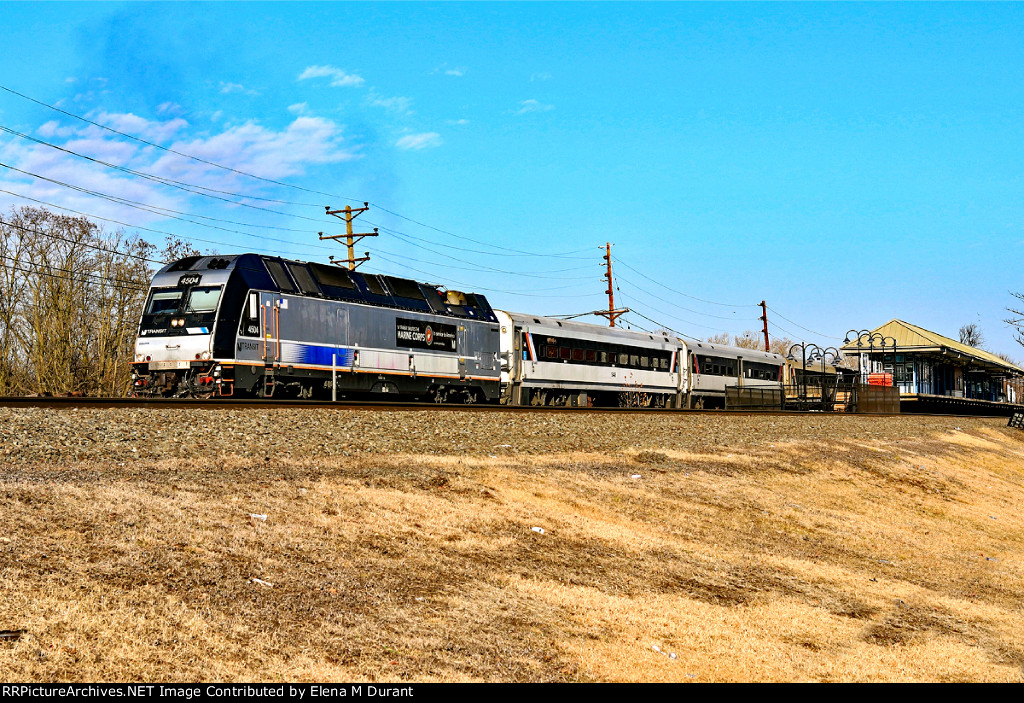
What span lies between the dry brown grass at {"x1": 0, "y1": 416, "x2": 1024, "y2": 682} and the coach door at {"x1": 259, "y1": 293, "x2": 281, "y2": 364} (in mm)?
10928

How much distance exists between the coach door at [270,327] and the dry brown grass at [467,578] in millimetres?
10928

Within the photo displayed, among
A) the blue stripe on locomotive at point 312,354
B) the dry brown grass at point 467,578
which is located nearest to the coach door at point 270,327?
the blue stripe on locomotive at point 312,354

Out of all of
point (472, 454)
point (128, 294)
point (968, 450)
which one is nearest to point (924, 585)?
point (472, 454)

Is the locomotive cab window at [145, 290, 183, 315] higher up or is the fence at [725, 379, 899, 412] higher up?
the locomotive cab window at [145, 290, 183, 315]

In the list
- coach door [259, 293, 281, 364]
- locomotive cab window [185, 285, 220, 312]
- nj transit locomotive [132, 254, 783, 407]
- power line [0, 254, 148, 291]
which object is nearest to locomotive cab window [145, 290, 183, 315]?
nj transit locomotive [132, 254, 783, 407]

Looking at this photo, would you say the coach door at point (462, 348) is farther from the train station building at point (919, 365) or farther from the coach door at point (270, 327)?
the train station building at point (919, 365)

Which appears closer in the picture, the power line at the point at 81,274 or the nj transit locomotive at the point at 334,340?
the nj transit locomotive at the point at 334,340

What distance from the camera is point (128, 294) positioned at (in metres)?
51.4

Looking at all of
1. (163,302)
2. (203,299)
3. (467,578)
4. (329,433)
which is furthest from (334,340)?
(467,578)

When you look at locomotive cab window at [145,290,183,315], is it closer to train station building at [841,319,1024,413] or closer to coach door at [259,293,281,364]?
coach door at [259,293,281,364]

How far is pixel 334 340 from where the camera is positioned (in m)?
25.4

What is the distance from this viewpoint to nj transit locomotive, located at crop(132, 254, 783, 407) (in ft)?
74.3

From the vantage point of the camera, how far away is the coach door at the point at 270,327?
23234mm

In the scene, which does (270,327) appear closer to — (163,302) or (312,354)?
(312,354)
